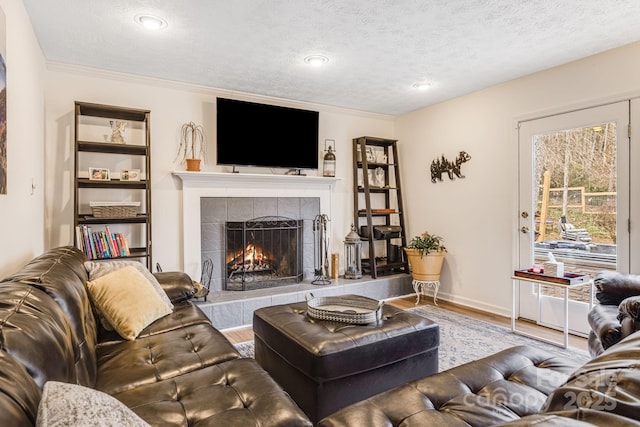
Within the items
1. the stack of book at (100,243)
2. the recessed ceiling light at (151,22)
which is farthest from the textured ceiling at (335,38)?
the stack of book at (100,243)

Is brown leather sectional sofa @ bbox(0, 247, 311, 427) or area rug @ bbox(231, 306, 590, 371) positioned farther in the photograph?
area rug @ bbox(231, 306, 590, 371)

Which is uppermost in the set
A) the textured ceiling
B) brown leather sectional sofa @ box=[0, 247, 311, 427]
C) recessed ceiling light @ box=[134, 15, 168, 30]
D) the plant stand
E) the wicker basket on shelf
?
the textured ceiling

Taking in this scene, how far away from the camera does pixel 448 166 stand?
14.2 feet

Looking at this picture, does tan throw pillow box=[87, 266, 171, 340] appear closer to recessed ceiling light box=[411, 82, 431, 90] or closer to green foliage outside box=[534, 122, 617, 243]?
recessed ceiling light box=[411, 82, 431, 90]

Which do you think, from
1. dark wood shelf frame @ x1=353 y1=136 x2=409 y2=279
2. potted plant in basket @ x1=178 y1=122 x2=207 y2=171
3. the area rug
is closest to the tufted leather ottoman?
the area rug

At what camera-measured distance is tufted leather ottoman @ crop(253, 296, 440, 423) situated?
5.90 feet

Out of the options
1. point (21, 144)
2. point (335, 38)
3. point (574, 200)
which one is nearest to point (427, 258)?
point (574, 200)

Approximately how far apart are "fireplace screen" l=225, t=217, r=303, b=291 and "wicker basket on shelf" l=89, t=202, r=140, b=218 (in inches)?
38.6

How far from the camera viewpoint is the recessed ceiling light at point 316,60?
10.0 feet

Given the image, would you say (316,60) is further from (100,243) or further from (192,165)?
(100,243)

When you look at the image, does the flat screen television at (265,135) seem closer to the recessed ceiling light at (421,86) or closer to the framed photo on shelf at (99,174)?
the framed photo on shelf at (99,174)

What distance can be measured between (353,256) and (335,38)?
257 centimetres

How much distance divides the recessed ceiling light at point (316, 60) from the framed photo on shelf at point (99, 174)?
2014 mm

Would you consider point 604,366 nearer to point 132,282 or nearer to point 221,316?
point 132,282
